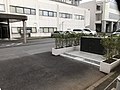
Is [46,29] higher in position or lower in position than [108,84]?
higher

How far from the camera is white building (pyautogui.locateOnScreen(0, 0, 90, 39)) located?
69.2 feet

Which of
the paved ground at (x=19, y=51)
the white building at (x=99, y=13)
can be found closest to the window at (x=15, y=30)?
the paved ground at (x=19, y=51)

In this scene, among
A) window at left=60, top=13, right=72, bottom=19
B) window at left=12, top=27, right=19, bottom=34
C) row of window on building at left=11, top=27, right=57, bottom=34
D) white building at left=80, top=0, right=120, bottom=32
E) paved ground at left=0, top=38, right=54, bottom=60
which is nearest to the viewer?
paved ground at left=0, top=38, right=54, bottom=60

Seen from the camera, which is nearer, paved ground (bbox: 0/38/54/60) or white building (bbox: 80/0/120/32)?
paved ground (bbox: 0/38/54/60)

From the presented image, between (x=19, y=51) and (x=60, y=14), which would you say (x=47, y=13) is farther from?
(x=19, y=51)

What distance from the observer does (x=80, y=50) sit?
9.16 metres

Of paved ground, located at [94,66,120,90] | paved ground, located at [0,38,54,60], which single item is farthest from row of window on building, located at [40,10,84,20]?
paved ground, located at [94,66,120,90]

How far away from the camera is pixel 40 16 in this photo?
25203 millimetres

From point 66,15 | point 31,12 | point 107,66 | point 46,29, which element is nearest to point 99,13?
point 66,15

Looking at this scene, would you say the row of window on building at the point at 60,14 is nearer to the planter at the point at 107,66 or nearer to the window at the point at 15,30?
the window at the point at 15,30

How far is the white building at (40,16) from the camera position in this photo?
2109 cm

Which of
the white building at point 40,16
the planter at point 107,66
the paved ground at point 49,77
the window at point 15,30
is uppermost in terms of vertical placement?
the white building at point 40,16

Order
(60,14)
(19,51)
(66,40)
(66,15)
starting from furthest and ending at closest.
→ (66,15) → (60,14) → (19,51) → (66,40)

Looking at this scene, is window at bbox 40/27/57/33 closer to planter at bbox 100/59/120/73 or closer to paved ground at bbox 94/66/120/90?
planter at bbox 100/59/120/73
